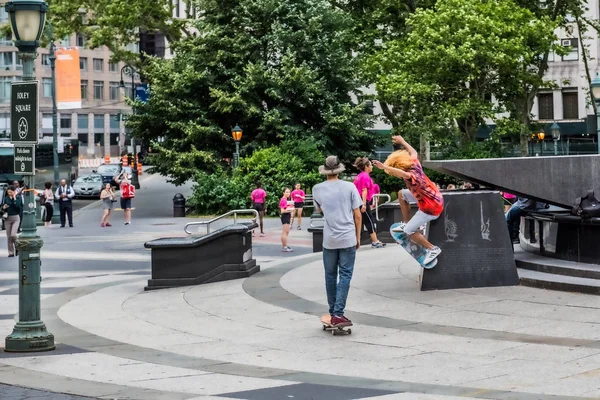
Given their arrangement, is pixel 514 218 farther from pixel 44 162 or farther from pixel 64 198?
pixel 44 162

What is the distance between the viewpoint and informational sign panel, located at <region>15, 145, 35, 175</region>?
1059 cm

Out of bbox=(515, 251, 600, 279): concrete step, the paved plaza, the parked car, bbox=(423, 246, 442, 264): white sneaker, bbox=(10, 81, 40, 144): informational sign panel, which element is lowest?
the paved plaza

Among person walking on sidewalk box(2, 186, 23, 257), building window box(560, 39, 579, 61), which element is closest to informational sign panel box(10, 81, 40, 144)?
person walking on sidewalk box(2, 186, 23, 257)

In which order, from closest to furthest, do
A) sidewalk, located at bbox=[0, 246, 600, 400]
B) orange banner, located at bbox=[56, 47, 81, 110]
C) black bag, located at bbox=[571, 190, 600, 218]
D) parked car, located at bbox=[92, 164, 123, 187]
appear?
sidewalk, located at bbox=[0, 246, 600, 400] → black bag, located at bbox=[571, 190, 600, 218] → orange banner, located at bbox=[56, 47, 81, 110] → parked car, located at bbox=[92, 164, 123, 187]

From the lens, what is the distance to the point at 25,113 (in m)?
10.4

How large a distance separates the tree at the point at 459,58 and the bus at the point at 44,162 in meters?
22.5

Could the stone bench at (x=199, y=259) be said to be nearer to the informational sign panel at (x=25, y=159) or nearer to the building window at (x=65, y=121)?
the informational sign panel at (x=25, y=159)

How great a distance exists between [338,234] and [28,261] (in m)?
3.17

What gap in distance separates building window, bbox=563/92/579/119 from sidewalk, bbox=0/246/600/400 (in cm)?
6055

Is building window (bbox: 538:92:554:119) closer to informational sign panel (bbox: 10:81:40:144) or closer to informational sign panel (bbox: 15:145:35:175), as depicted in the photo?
informational sign panel (bbox: 15:145:35:175)

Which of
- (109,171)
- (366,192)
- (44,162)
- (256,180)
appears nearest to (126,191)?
(256,180)

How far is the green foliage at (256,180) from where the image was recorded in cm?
4122

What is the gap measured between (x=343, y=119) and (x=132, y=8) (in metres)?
13.7

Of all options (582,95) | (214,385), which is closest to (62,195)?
(214,385)
